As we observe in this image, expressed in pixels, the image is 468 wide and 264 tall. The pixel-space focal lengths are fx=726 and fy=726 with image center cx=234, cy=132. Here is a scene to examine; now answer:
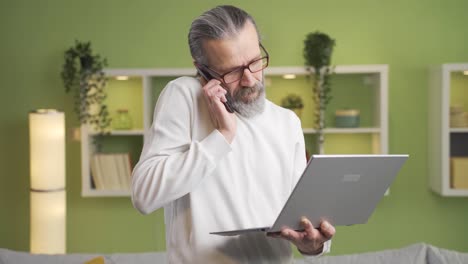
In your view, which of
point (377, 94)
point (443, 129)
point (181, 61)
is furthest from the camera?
point (181, 61)

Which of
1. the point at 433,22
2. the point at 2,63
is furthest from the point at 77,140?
the point at 433,22

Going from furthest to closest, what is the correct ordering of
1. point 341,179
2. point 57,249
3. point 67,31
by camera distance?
point 67,31
point 57,249
point 341,179

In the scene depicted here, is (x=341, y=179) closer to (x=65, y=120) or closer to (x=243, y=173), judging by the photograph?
(x=243, y=173)

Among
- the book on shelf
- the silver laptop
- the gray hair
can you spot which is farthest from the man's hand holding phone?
the book on shelf

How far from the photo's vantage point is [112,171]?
4.93 metres

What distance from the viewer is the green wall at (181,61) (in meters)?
5.08

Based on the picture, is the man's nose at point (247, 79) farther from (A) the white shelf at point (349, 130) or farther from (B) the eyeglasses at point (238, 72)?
(A) the white shelf at point (349, 130)

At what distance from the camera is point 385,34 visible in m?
5.08

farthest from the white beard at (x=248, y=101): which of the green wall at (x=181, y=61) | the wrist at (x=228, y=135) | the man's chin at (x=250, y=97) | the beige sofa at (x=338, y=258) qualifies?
the green wall at (x=181, y=61)

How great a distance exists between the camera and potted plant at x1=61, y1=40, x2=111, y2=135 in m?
4.92

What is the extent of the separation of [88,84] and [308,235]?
11.2 ft

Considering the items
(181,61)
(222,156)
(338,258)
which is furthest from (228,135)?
(181,61)

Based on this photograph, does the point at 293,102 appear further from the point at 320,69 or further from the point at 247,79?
the point at 247,79

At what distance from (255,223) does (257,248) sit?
64 mm
